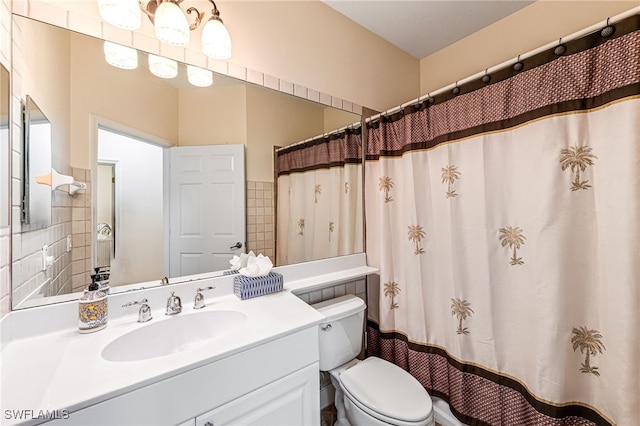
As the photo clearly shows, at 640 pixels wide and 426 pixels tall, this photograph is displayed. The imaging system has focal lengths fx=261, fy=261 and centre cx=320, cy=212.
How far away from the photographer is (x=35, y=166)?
2.89ft

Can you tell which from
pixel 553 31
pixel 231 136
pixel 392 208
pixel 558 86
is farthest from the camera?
pixel 392 208

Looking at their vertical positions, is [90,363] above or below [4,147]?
below

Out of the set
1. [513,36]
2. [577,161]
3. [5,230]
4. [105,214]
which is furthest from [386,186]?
[5,230]

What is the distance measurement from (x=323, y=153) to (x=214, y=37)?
861 mm

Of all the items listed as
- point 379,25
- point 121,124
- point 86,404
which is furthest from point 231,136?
point 379,25

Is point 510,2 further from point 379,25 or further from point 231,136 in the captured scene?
point 231,136

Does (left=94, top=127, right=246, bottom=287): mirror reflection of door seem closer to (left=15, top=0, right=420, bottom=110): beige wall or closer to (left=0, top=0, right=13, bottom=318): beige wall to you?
(left=0, top=0, right=13, bottom=318): beige wall

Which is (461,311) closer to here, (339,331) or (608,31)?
(339,331)

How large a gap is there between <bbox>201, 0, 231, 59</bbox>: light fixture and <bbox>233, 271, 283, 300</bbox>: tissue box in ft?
3.38

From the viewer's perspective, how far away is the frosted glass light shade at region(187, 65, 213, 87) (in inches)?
47.7

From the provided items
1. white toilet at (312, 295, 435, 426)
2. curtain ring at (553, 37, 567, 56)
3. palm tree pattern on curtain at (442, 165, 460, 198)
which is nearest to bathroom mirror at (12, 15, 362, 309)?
white toilet at (312, 295, 435, 426)

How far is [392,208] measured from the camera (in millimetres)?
1689

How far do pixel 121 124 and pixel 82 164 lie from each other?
0.22m

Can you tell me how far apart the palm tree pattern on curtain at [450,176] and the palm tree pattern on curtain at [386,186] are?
346 mm
